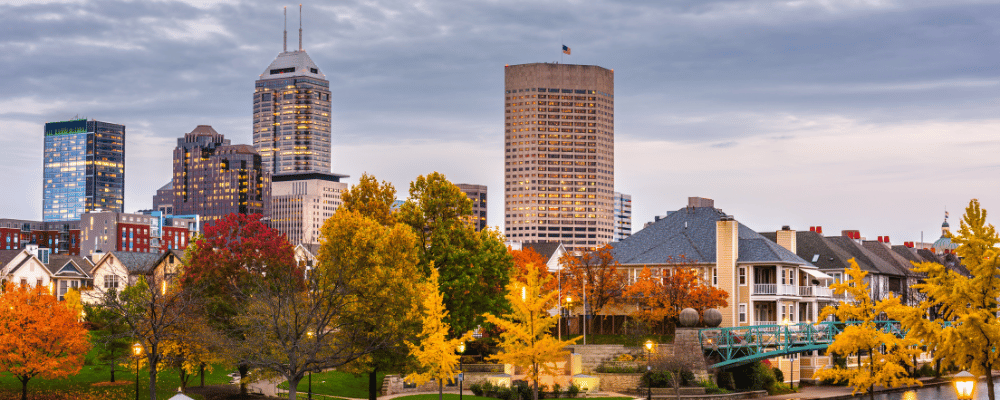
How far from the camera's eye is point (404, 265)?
58.2 metres

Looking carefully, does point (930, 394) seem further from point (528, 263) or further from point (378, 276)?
point (378, 276)

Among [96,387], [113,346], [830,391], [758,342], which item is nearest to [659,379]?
[758,342]

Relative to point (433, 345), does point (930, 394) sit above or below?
below

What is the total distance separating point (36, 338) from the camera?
53.8 m

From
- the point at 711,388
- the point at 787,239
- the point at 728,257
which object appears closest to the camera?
the point at 711,388

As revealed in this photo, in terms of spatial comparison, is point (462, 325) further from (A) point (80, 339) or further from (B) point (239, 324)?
(A) point (80, 339)

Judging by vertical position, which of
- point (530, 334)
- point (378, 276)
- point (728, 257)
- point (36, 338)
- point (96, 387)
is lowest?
point (96, 387)

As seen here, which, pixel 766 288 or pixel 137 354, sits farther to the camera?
pixel 766 288

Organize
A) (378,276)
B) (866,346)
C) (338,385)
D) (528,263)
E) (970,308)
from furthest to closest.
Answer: (528,263)
(338,385)
(378,276)
(866,346)
(970,308)

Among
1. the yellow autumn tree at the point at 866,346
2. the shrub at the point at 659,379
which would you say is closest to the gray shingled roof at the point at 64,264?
the shrub at the point at 659,379

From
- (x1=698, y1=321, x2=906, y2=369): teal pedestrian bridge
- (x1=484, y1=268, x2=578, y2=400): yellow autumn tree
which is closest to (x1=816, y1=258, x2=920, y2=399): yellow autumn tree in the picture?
(x1=484, y1=268, x2=578, y2=400): yellow autumn tree

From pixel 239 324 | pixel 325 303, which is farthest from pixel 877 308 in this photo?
pixel 239 324

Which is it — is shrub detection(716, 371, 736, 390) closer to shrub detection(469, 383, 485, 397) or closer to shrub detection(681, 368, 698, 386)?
shrub detection(681, 368, 698, 386)

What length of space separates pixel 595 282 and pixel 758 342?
19563 millimetres
